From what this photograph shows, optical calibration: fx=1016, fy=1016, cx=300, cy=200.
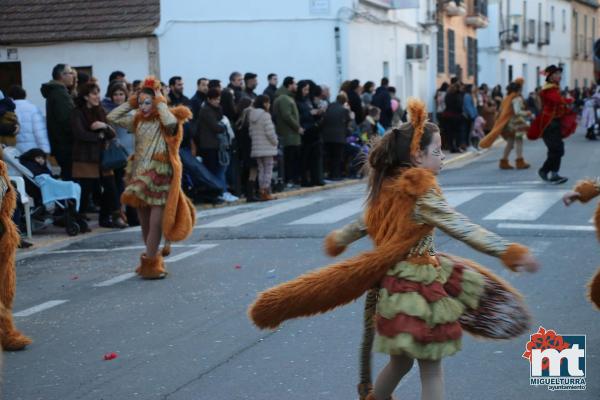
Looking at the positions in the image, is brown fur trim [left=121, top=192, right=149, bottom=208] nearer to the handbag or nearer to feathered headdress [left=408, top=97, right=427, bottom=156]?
the handbag

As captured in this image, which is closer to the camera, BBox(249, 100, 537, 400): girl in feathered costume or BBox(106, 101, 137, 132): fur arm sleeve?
BBox(249, 100, 537, 400): girl in feathered costume

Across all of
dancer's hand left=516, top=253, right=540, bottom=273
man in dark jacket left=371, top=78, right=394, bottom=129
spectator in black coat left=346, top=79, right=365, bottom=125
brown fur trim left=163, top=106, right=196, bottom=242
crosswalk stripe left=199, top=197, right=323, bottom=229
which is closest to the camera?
dancer's hand left=516, top=253, right=540, bottom=273

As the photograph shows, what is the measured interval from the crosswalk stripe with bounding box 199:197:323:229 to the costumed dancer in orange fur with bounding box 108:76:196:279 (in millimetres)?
3323

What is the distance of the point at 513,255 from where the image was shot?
4234mm

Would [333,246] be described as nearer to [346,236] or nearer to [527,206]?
[346,236]

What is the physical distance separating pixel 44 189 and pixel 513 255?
8975 mm

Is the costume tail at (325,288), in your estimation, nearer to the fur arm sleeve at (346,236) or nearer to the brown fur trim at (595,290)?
the fur arm sleeve at (346,236)

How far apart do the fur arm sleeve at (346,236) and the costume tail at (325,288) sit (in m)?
0.28

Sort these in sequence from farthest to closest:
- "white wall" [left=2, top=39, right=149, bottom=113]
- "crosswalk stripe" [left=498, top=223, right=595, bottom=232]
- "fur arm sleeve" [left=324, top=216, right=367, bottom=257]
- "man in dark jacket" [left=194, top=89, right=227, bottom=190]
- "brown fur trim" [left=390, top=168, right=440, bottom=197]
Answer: "white wall" [left=2, top=39, right=149, bottom=113] → "man in dark jacket" [left=194, top=89, right=227, bottom=190] → "crosswalk stripe" [left=498, top=223, right=595, bottom=232] → "fur arm sleeve" [left=324, top=216, right=367, bottom=257] → "brown fur trim" [left=390, top=168, right=440, bottom=197]

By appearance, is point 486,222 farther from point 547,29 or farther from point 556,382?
point 547,29

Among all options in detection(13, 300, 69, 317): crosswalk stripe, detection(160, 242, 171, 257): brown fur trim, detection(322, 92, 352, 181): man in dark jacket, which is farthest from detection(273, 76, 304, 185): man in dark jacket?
detection(13, 300, 69, 317): crosswalk stripe

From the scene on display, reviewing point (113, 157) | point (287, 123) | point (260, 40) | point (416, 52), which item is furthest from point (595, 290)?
point (416, 52)

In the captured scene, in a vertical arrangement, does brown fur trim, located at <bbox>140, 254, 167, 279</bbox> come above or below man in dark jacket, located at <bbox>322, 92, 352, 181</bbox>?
below

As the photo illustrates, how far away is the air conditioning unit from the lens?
1272 inches
